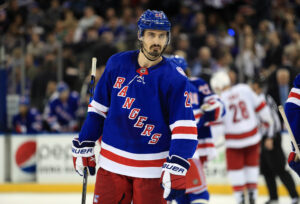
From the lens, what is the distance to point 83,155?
3.34m

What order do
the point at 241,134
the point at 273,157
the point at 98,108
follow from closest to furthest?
the point at 98,108, the point at 241,134, the point at 273,157

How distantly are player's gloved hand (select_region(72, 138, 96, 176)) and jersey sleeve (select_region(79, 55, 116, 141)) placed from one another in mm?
34

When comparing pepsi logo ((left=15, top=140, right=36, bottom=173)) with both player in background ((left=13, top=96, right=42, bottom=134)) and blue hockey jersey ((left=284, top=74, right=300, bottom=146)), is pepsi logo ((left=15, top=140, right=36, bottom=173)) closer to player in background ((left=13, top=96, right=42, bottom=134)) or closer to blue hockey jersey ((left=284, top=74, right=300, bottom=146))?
player in background ((left=13, top=96, right=42, bottom=134))

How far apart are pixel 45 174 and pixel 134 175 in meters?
5.81

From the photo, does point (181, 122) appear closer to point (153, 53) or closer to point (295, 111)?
point (153, 53)

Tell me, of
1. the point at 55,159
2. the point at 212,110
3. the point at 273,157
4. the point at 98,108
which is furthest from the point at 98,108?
the point at 55,159

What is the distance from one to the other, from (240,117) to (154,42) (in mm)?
3703

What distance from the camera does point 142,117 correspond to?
3.18 meters

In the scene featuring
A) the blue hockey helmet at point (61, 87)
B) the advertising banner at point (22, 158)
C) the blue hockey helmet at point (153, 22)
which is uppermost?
the blue hockey helmet at point (153, 22)

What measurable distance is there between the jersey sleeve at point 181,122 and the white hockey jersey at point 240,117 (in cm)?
355

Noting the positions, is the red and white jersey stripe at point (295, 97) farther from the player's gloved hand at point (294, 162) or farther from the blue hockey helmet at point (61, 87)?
the blue hockey helmet at point (61, 87)

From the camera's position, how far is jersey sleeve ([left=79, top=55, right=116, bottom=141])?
330cm

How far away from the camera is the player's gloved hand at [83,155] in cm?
334

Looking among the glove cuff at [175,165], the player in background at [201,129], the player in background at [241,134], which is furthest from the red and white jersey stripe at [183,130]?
the player in background at [241,134]
